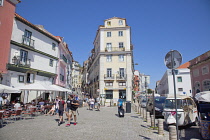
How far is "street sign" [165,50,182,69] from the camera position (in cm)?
525

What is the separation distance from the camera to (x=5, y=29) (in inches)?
632

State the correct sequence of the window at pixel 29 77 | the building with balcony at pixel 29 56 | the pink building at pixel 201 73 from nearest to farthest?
the building with balcony at pixel 29 56
the window at pixel 29 77
the pink building at pixel 201 73

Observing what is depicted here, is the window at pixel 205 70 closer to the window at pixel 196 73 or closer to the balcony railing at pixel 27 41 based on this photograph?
the window at pixel 196 73

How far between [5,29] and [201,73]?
31420mm

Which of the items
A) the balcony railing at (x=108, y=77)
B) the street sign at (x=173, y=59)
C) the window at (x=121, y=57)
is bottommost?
the street sign at (x=173, y=59)

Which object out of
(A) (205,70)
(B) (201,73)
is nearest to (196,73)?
(B) (201,73)

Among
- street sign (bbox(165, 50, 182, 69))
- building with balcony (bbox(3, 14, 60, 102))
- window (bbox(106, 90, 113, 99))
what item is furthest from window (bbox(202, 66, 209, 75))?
building with balcony (bbox(3, 14, 60, 102))

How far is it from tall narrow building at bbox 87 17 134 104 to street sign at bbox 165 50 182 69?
2643 centimetres

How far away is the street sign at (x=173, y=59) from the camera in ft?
17.2

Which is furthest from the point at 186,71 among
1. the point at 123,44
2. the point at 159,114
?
the point at 159,114

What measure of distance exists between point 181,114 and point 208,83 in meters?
22.8

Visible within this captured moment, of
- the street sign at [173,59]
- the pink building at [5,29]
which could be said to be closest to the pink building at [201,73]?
the street sign at [173,59]

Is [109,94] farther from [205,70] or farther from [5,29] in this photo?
[5,29]

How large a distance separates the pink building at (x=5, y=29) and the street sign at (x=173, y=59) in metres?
15.7
